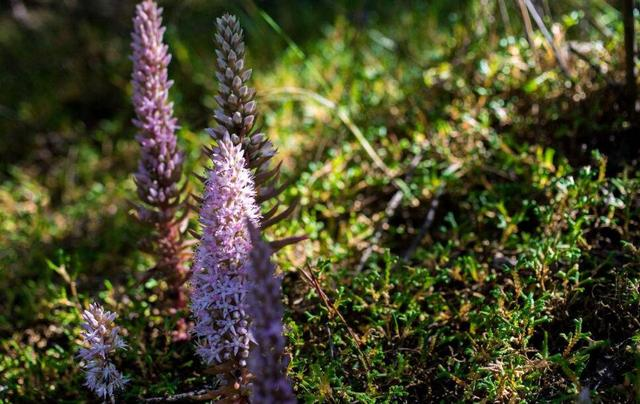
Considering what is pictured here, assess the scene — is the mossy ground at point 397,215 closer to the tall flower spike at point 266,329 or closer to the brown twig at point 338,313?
the brown twig at point 338,313

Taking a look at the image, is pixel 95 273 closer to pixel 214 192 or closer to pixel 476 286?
pixel 214 192

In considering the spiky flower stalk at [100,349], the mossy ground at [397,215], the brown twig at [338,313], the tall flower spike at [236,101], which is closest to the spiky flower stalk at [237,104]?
the tall flower spike at [236,101]

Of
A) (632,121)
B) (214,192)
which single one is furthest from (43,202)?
(632,121)

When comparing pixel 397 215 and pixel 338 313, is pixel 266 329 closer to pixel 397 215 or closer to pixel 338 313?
pixel 338 313

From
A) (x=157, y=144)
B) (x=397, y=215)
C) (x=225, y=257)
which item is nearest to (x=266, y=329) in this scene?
(x=225, y=257)

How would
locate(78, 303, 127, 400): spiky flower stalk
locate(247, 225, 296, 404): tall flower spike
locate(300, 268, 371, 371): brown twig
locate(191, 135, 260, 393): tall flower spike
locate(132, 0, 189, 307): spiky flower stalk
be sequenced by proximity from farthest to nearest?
locate(132, 0, 189, 307): spiky flower stalk → locate(300, 268, 371, 371): brown twig → locate(78, 303, 127, 400): spiky flower stalk → locate(191, 135, 260, 393): tall flower spike → locate(247, 225, 296, 404): tall flower spike

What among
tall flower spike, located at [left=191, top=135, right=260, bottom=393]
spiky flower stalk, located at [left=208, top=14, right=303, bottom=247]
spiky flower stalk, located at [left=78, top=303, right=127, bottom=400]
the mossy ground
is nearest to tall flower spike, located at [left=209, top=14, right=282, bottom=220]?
spiky flower stalk, located at [left=208, top=14, right=303, bottom=247]

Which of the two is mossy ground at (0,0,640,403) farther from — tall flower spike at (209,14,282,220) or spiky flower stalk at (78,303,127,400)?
tall flower spike at (209,14,282,220)
